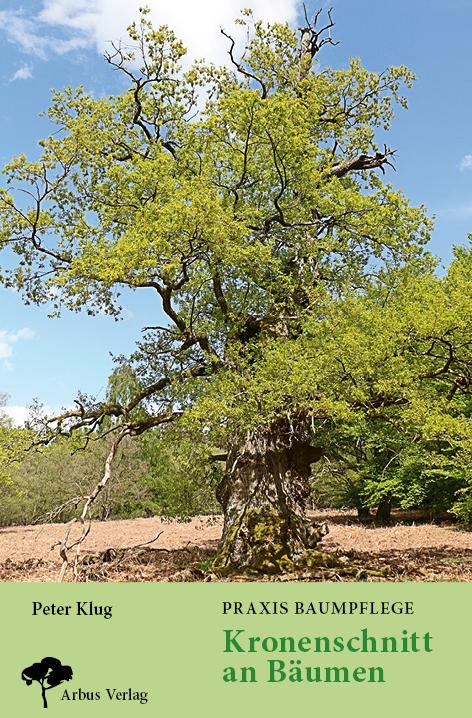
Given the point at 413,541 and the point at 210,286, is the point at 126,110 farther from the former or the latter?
the point at 413,541

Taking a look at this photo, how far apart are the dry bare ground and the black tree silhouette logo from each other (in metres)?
6.02

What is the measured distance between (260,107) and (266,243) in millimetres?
2767

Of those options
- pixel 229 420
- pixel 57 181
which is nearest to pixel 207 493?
pixel 229 420

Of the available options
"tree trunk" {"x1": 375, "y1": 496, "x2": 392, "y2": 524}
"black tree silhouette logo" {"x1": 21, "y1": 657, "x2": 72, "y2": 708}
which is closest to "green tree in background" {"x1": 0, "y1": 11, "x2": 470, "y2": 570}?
"black tree silhouette logo" {"x1": 21, "y1": 657, "x2": 72, "y2": 708}

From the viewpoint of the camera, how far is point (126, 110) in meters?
14.8

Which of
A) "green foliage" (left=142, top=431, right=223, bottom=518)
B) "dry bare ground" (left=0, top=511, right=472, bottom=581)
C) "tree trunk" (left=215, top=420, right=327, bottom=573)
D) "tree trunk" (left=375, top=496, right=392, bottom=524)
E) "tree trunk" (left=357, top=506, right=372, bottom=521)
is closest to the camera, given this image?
"dry bare ground" (left=0, top=511, right=472, bottom=581)

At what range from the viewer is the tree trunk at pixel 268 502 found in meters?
12.9

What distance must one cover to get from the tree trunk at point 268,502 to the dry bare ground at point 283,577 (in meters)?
0.73

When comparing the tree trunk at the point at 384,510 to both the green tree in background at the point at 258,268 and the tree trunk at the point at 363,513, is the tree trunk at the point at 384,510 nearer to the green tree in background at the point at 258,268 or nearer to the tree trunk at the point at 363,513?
the tree trunk at the point at 363,513

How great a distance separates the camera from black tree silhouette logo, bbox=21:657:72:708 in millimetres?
5656

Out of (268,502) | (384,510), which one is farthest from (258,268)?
(384,510)

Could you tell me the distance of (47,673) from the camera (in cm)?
575

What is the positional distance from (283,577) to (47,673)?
6616 millimetres

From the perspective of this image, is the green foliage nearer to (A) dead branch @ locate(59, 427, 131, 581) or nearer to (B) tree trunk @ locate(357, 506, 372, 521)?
(A) dead branch @ locate(59, 427, 131, 581)
